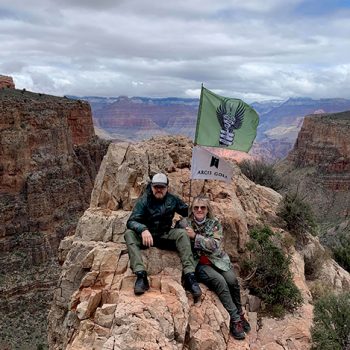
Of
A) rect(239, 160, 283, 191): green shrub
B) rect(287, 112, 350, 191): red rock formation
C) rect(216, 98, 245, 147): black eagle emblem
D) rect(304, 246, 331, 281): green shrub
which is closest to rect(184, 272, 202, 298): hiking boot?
rect(216, 98, 245, 147): black eagle emblem

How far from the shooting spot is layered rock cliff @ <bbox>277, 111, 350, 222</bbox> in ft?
251

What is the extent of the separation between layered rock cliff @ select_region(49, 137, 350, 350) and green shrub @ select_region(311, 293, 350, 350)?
17.5 inches

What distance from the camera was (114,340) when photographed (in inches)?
257

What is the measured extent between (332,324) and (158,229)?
3988 mm

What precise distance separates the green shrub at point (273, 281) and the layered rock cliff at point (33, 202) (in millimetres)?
29905

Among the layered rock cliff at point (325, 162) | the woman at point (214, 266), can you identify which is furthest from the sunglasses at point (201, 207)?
the layered rock cliff at point (325, 162)

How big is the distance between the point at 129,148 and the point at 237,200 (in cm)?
314

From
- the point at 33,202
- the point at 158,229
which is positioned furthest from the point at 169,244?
the point at 33,202

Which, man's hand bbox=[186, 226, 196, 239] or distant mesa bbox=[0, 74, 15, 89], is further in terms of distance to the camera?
distant mesa bbox=[0, 74, 15, 89]

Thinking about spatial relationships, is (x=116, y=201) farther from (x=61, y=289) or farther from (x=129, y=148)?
Answer: (x=61, y=289)

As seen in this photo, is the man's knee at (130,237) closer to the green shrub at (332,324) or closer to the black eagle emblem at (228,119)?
the black eagle emblem at (228,119)

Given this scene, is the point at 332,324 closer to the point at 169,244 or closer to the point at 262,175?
the point at 169,244

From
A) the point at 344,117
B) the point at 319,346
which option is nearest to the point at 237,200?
the point at 319,346

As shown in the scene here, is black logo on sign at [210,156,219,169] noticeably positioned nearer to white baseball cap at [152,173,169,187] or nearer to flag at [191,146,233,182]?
flag at [191,146,233,182]
